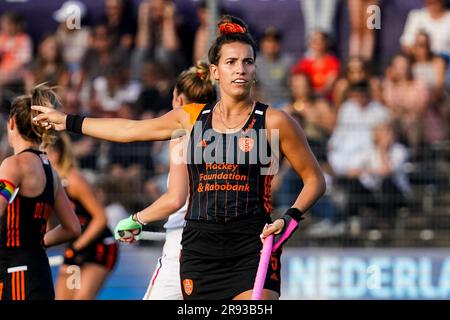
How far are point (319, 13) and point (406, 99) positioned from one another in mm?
1632

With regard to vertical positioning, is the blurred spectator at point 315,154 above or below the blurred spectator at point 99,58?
below

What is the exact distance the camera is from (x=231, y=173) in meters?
6.27

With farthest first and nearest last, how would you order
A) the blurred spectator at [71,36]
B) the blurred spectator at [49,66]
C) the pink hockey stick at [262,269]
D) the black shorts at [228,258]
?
1. the blurred spectator at [71,36]
2. the blurred spectator at [49,66]
3. the black shorts at [228,258]
4. the pink hockey stick at [262,269]

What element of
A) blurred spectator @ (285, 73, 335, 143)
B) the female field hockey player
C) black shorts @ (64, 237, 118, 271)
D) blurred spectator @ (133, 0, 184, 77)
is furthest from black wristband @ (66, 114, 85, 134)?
blurred spectator @ (133, 0, 184, 77)

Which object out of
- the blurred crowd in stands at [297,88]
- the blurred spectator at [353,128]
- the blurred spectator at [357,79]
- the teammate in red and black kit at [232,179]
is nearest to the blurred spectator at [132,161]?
the blurred crowd in stands at [297,88]

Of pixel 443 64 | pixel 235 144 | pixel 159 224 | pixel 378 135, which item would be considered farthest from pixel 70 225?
pixel 443 64

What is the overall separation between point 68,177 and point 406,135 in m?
4.36

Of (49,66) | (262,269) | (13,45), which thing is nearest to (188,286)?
(262,269)

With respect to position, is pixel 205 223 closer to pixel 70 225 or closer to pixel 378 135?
pixel 70 225

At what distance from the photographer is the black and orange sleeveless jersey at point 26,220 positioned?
689cm

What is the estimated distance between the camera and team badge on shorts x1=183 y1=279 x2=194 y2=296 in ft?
21.1

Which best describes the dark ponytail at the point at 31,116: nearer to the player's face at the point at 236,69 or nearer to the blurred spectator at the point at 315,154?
the player's face at the point at 236,69

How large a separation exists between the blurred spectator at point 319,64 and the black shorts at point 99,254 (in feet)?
11.8

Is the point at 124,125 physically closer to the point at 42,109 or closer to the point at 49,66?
the point at 42,109
